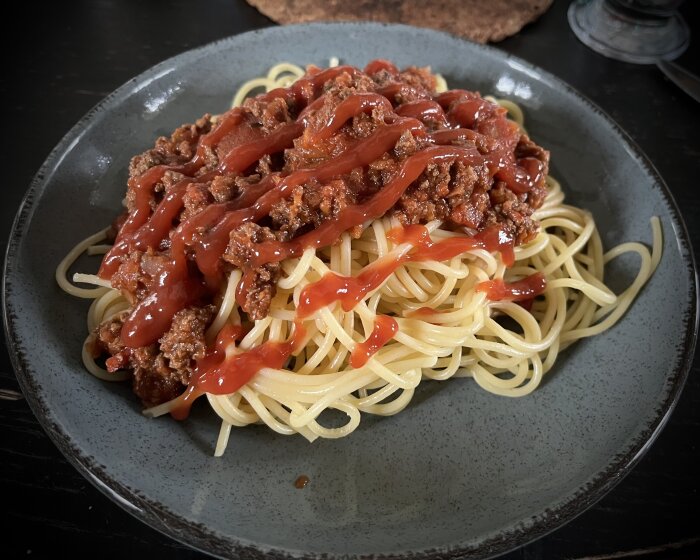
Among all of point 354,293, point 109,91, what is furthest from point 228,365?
point 109,91

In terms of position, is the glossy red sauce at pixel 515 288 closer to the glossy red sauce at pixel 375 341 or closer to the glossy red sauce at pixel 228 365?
the glossy red sauce at pixel 375 341

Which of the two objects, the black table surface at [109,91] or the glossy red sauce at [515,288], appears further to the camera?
the glossy red sauce at [515,288]

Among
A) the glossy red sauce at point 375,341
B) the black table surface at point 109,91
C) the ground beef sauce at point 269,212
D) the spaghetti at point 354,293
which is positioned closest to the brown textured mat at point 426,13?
the black table surface at point 109,91

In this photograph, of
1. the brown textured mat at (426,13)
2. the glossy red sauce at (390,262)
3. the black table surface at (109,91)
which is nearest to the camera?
the black table surface at (109,91)

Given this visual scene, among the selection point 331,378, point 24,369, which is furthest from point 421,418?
point 24,369

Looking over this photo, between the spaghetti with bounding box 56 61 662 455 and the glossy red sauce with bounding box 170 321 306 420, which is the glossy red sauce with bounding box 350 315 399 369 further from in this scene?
the glossy red sauce with bounding box 170 321 306 420

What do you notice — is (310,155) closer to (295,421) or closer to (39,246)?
(295,421)

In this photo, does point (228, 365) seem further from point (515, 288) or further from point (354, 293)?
point (515, 288)

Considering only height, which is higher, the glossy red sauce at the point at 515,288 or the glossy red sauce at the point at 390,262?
the glossy red sauce at the point at 390,262
